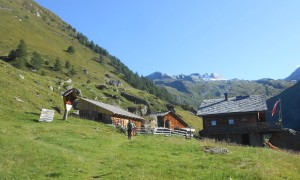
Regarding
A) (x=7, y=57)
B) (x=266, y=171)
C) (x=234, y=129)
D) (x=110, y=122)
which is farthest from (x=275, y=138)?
→ (x=7, y=57)

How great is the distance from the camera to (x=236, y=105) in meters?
66.4

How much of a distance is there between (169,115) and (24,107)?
39706mm

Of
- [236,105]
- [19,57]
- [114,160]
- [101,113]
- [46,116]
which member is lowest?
[114,160]

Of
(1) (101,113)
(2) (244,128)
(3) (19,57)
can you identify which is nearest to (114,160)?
(2) (244,128)

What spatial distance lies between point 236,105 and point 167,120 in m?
24.4

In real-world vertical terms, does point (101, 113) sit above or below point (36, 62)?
below

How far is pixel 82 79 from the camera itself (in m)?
153

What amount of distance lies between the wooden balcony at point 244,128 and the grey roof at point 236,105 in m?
2.57

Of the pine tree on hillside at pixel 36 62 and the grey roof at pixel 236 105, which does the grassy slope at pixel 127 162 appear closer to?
the grey roof at pixel 236 105

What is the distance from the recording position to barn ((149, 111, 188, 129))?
8544 centimetres

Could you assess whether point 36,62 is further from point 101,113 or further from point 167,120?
point 101,113

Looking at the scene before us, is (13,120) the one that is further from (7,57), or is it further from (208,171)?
(7,57)

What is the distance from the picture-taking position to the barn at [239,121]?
62.5m

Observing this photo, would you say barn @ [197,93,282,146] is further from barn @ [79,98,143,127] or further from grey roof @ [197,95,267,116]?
barn @ [79,98,143,127]
